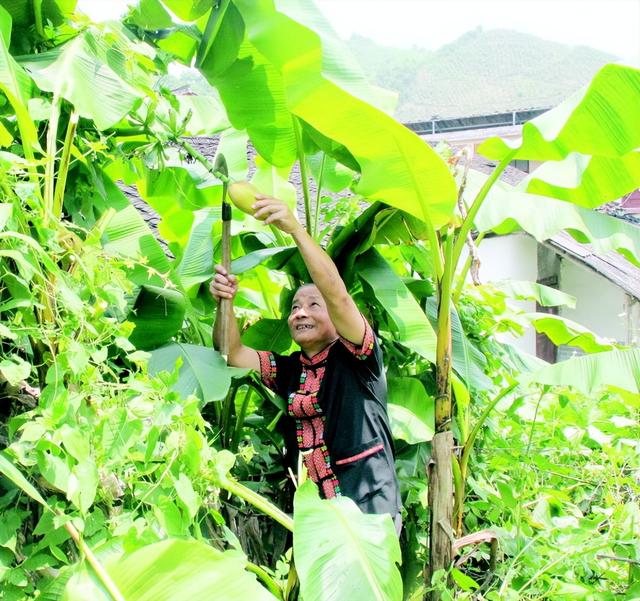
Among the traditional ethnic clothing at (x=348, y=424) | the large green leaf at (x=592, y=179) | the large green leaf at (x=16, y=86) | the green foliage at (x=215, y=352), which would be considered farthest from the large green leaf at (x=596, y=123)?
the large green leaf at (x=16, y=86)

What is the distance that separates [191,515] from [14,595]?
16.5 inches

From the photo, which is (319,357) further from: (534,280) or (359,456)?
(534,280)

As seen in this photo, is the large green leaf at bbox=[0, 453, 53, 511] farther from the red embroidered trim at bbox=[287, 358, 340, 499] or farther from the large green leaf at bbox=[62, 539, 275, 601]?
the red embroidered trim at bbox=[287, 358, 340, 499]

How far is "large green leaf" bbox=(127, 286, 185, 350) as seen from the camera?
3.12 metres

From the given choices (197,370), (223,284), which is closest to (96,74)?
(223,284)

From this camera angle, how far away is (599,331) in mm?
11453

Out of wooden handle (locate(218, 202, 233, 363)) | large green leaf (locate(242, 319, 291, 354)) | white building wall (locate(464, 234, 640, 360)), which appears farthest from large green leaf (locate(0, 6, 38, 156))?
white building wall (locate(464, 234, 640, 360))

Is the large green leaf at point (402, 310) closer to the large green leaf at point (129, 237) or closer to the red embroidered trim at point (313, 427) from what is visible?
the red embroidered trim at point (313, 427)

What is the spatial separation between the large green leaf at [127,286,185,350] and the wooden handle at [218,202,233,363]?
0.63ft

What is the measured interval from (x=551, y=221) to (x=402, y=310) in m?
0.84

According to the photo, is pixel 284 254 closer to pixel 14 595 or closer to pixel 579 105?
pixel 579 105

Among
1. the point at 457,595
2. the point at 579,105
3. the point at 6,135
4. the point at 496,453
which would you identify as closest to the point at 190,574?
the point at 6,135

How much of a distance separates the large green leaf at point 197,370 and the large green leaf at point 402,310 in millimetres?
645

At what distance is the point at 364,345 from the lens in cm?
294
